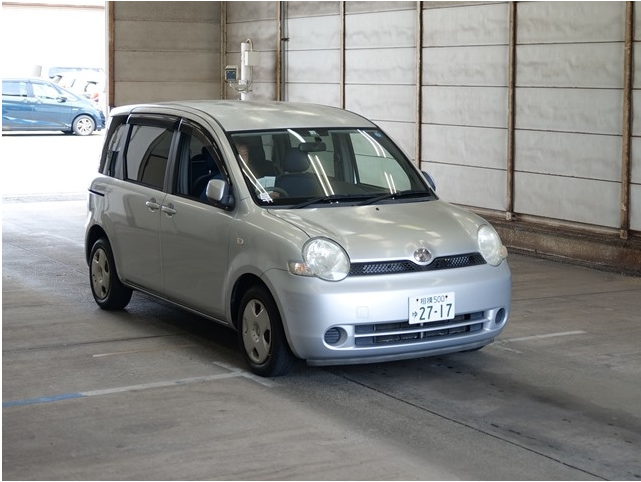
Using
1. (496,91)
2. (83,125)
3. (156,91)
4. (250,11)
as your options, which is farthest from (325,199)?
(83,125)

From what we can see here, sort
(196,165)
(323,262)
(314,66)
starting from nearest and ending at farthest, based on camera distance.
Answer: (323,262), (196,165), (314,66)

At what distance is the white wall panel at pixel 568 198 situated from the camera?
35.9 feet

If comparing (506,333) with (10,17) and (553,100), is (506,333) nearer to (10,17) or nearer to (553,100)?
(553,100)

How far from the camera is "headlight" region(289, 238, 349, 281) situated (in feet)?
20.9

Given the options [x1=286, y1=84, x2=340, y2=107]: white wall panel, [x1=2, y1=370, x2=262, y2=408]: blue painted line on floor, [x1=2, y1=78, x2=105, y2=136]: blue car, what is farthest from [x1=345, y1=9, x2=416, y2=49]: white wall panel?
[x1=2, y1=78, x2=105, y2=136]: blue car

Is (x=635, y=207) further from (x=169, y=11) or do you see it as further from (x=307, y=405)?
(x=169, y=11)

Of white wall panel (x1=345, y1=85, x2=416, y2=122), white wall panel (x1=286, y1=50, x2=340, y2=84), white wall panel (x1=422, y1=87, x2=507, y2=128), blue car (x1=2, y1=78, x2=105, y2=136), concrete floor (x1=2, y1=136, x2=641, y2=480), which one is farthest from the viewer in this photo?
blue car (x1=2, y1=78, x2=105, y2=136)

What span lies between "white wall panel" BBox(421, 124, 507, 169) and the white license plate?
599cm

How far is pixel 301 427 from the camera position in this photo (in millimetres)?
5762

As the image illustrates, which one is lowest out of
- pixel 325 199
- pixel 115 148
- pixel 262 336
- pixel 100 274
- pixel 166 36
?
pixel 262 336

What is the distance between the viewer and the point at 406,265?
21.4 ft

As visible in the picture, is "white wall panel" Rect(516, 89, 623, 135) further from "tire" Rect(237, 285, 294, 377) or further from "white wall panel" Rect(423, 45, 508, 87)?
"tire" Rect(237, 285, 294, 377)

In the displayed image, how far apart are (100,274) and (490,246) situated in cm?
332

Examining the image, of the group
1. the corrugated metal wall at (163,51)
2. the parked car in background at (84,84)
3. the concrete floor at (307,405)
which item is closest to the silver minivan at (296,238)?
the concrete floor at (307,405)
